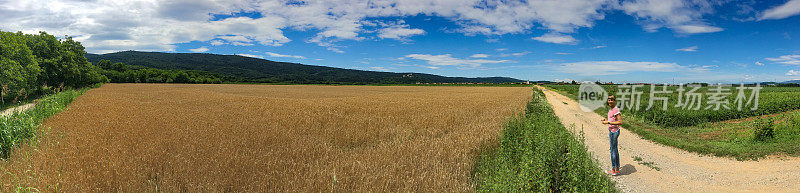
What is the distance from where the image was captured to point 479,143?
251 inches

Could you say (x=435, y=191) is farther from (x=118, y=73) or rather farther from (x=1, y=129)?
(x=118, y=73)

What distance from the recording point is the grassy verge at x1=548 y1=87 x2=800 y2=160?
9.16m

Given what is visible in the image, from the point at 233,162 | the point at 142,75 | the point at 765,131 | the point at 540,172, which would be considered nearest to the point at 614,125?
the point at 540,172

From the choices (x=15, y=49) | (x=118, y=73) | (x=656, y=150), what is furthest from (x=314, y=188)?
(x=118, y=73)

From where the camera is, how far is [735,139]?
11.1 m

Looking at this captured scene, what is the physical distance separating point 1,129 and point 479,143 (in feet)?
35.8

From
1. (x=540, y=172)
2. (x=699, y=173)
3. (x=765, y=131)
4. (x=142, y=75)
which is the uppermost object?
(x=142, y=75)

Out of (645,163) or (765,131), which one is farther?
(765,131)

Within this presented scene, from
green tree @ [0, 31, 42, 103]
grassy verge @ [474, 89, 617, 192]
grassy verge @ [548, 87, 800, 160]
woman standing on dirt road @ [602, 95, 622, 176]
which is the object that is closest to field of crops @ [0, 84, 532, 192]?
grassy verge @ [474, 89, 617, 192]

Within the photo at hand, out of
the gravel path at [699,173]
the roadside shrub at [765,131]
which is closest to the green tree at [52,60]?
the gravel path at [699,173]

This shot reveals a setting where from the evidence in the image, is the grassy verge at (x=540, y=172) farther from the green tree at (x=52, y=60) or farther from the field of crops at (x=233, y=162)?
the green tree at (x=52, y=60)

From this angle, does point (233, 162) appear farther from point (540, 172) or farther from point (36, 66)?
point (36, 66)

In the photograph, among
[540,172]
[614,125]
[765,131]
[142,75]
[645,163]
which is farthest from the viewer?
[142,75]

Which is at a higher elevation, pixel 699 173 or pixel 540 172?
pixel 540 172
